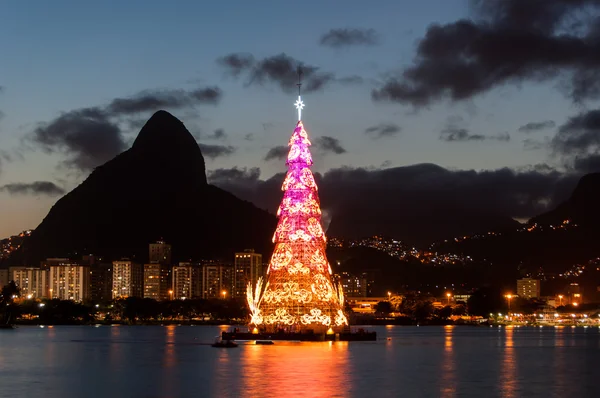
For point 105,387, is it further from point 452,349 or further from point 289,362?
point 452,349

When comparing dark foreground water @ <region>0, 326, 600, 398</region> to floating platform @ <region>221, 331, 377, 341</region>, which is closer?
dark foreground water @ <region>0, 326, 600, 398</region>

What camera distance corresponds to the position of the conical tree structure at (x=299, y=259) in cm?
7075

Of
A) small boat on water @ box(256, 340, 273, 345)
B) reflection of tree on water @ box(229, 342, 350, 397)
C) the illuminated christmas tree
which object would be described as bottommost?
reflection of tree on water @ box(229, 342, 350, 397)

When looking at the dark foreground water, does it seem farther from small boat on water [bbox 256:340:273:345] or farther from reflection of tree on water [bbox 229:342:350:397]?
A: small boat on water [bbox 256:340:273:345]

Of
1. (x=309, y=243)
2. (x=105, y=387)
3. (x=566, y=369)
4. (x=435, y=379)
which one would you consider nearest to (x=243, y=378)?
(x=105, y=387)

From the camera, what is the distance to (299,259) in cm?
7062

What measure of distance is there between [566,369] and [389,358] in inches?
544

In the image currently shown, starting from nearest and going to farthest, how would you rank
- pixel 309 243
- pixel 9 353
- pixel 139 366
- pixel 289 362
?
pixel 289 362, pixel 139 366, pixel 309 243, pixel 9 353

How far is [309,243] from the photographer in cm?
7125

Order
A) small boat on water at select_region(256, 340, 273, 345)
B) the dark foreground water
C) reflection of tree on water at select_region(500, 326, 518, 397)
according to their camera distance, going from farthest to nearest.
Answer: small boat on water at select_region(256, 340, 273, 345) → reflection of tree on water at select_region(500, 326, 518, 397) → the dark foreground water

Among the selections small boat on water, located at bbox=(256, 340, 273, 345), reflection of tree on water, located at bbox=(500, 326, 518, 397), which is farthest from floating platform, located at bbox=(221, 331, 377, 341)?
reflection of tree on water, located at bbox=(500, 326, 518, 397)

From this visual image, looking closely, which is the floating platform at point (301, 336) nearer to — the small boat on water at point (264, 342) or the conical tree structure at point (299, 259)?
the small boat on water at point (264, 342)

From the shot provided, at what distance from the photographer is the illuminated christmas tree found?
70.8 metres

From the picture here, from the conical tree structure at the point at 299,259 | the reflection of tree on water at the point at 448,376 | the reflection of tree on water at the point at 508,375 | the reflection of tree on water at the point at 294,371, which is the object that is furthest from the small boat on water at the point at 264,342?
the reflection of tree on water at the point at 508,375
